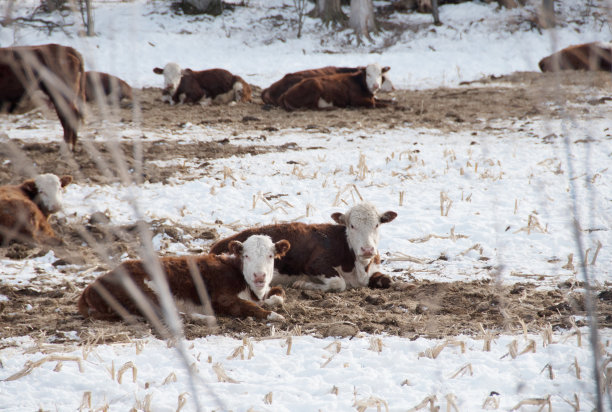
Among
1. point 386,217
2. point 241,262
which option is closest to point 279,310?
point 241,262

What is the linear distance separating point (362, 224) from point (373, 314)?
55.9 inches

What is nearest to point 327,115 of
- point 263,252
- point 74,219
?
point 74,219

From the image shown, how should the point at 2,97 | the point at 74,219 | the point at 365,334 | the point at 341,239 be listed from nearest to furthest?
the point at 365,334 < the point at 341,239 < the point at 74,219 < the point at 2,97

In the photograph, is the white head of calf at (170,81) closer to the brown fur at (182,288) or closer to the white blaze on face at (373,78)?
the white blaze on face at (373,78)

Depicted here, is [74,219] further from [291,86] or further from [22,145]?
[291,86]

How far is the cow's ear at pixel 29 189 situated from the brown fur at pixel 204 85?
8.38 metres

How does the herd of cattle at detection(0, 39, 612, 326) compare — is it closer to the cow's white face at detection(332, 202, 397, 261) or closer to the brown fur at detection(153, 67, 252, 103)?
the cow's white face at detection(332, 202, 397, 261)

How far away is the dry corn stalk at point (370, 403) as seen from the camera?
3.49 meters

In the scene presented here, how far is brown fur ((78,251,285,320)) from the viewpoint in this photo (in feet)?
17.1

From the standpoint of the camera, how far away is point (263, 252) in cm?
576

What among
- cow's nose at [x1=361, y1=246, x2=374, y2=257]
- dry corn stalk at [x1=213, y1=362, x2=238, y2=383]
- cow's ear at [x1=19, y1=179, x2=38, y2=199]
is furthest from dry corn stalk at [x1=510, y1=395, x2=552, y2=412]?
cow's ear at [x1=19, y1=179, x2=38, y2=199]

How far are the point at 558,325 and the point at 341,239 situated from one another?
2.51 m

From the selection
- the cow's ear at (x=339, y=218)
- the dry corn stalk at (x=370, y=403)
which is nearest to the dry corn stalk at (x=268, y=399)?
the dry corn stalk at (x=370, y=403)

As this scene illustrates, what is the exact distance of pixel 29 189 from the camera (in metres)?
7.88
